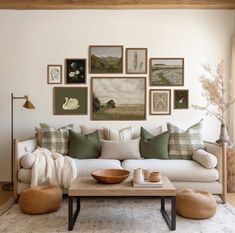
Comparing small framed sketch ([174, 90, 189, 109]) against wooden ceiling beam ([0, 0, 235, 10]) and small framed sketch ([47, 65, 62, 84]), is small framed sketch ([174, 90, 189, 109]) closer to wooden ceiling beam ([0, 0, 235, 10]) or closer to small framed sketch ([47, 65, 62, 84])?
wooden ceiling beam ([0, 0, 235, 10])

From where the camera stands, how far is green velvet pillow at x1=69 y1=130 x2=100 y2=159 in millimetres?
4168

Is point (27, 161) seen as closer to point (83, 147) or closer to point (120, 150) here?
point (83, 147)

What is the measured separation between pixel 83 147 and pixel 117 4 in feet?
7.41

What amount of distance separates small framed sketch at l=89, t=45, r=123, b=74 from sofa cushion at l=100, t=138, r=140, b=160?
4.14 ft

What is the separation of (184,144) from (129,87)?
130 centimetres

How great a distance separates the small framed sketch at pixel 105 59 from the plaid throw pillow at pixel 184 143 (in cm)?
142

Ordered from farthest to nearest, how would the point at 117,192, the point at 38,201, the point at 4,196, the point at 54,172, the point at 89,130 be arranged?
the point at 89,130 → the point at 4,196 → the point at 54,172 → the point at 38,201 → the point at 117,192

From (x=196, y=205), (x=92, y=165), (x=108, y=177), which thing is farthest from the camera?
(x=92, y=165)

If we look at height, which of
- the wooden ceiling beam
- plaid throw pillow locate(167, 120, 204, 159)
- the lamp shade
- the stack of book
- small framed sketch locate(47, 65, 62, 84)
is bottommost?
the stack of book

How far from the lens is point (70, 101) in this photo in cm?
482

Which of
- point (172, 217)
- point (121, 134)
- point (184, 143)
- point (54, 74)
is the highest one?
point (54, 74)

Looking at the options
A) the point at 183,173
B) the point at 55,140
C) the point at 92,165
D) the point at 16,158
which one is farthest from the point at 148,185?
the point at 55,140

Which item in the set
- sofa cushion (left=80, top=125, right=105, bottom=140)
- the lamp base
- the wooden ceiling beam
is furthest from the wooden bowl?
the wooden ceiling beam

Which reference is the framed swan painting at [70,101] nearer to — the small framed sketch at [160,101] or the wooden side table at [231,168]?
the small framed sketch at [160,101]
